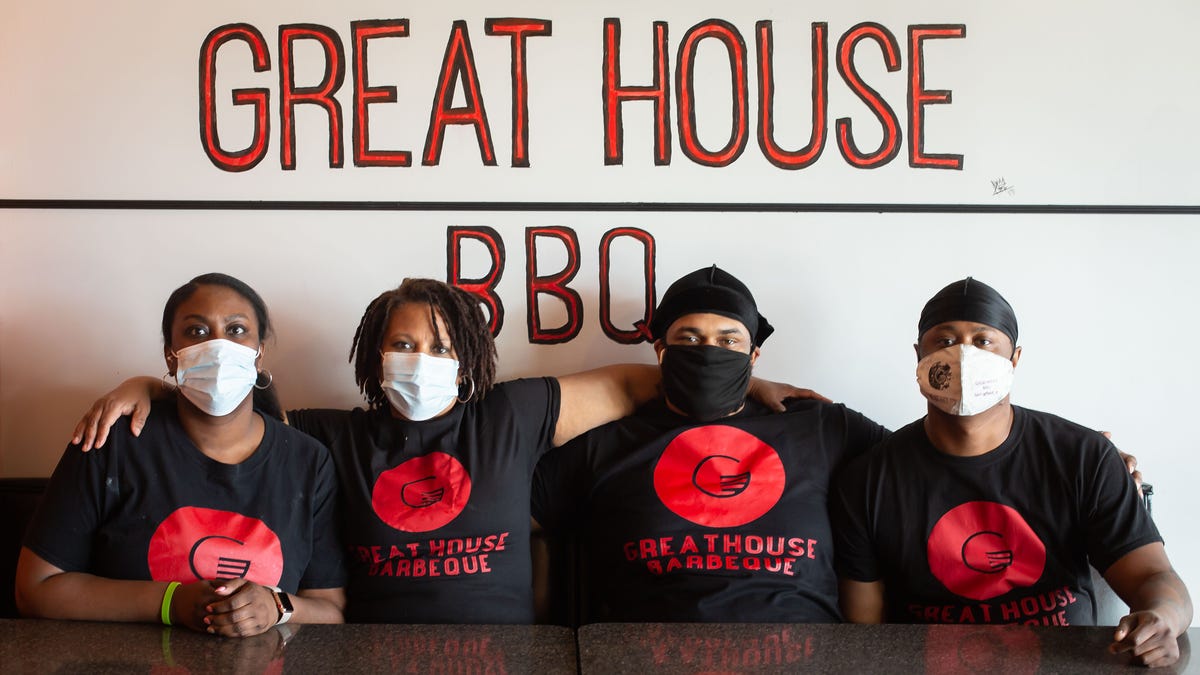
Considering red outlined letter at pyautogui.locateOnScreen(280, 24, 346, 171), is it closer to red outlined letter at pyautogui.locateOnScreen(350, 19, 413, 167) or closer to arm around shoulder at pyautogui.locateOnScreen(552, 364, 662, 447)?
red outlined letter at pyautogui.locateOnScreen(350, 19, 413, 167)

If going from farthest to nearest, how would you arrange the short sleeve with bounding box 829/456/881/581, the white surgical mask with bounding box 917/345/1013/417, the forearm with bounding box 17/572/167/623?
the short sleeve with bounding box 829/456/881/581 < the white surgical mask with bounding box 917/345/1013/417 < the forearm with bounding box 17/572/167/623

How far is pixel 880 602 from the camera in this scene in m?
2.16

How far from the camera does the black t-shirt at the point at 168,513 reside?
1.88 m

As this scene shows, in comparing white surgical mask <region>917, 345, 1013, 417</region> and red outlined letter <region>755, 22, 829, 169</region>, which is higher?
red outlined letter <region>755, 22, 829, 169</region>

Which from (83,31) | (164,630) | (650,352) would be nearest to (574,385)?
(650,352)

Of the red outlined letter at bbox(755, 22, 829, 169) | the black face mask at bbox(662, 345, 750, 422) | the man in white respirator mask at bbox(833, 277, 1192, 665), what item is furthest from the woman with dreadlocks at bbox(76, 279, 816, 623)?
the red outlined letter at bbox(755, 22, 829, 169)

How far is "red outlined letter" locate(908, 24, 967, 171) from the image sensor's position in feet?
8.43

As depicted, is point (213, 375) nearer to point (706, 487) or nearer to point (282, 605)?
point (282, 605)

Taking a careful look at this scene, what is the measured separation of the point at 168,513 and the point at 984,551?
173 cm

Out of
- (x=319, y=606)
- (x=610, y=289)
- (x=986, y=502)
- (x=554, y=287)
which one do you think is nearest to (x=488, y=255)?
(x=554, y=287)

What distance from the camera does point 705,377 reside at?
7.12ft

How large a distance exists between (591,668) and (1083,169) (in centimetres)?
200

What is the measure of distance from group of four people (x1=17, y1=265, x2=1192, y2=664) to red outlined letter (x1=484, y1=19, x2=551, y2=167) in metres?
0.53

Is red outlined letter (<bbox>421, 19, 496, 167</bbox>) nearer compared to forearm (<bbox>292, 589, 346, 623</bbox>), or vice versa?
forearm (<bbox>292, 589, 346, 623</bbox>)
